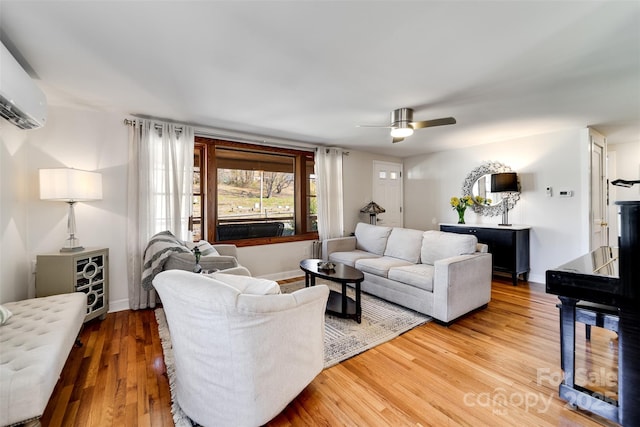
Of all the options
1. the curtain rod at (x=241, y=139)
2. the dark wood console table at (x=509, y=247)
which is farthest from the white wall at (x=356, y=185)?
the dark wood console table at (x=509, y=247)

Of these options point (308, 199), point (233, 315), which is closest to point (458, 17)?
point (233, 315)

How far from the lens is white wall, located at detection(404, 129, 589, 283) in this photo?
12.6ft

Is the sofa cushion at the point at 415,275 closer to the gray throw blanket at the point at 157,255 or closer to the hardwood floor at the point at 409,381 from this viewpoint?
the hardwood floor at the point at 409,381

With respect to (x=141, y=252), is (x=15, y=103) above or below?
above

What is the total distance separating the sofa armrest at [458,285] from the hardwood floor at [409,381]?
19 centimetres

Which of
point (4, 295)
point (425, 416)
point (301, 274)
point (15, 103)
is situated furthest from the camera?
point (301, 274)

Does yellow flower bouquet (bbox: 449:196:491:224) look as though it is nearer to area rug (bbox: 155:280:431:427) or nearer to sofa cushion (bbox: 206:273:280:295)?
area rug (bbox: 155:280:431:427)

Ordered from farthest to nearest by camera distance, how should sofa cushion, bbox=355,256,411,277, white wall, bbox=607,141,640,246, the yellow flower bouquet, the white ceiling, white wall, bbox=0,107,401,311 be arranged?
the yellow flower bouquet, white wall, bbox=607,141,640,246, sofa cushion, bbox=355,256,411,277, white wall, bbox=0,107,401,311, the white ceiling

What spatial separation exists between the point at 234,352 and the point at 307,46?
6.45ft

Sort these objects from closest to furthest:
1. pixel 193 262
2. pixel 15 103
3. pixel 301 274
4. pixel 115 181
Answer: pixel 15 103 → pixel 193 262 → pixel 115 181 → pixel 301 274

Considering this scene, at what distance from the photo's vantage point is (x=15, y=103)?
70.1 inches

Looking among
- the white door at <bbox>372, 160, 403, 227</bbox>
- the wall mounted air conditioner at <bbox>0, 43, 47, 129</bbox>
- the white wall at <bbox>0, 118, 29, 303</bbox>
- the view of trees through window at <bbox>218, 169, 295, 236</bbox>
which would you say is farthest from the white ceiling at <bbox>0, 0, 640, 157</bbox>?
the white door at <bbox>372, 160, 403, 227</bbox>

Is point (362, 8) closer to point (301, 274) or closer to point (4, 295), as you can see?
point (4, 295)

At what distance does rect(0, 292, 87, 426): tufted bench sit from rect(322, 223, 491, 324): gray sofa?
9.55ft
